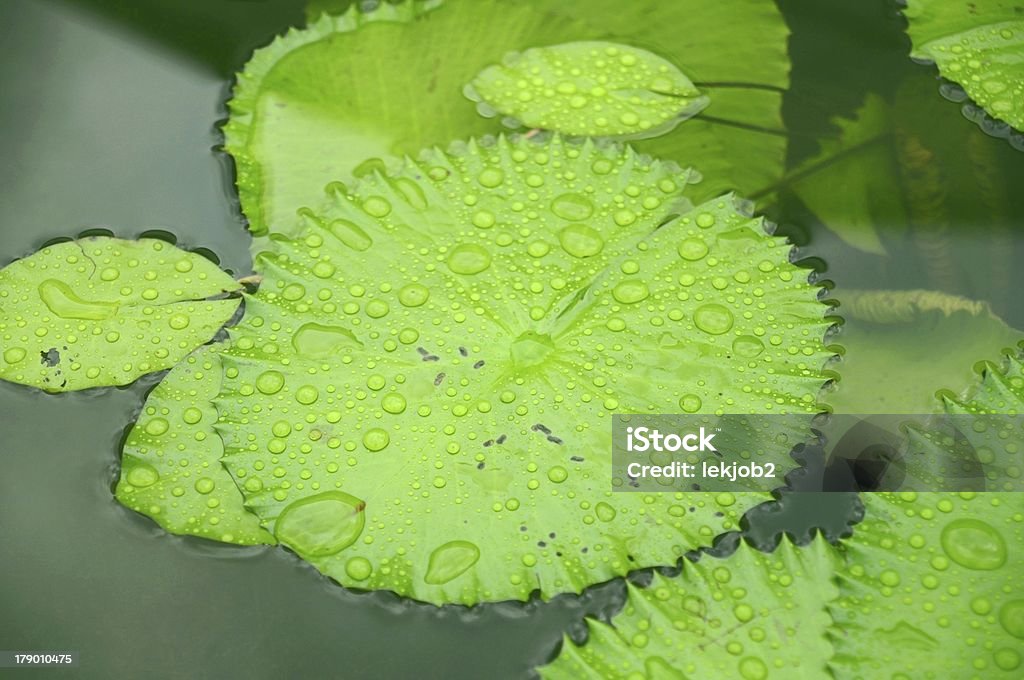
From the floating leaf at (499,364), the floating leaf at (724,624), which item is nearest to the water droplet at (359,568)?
the floating leaf at (499,364)

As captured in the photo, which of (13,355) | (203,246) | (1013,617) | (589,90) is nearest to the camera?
(1013,617)

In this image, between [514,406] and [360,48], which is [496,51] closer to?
[360,48]

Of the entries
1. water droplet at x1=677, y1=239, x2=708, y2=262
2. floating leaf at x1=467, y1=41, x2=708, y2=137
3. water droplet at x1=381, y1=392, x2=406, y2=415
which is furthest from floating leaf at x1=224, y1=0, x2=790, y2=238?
water droplet at x1=381, y1=392, x2=406, y2=415

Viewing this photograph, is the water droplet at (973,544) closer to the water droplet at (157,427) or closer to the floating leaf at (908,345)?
the floating leaf at (908,345)

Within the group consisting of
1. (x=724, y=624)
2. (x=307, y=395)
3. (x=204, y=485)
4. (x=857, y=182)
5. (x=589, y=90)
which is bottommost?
(x=724, y=624)

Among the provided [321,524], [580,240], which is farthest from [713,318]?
[321,524]

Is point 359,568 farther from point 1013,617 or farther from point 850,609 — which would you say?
point 1013,617
